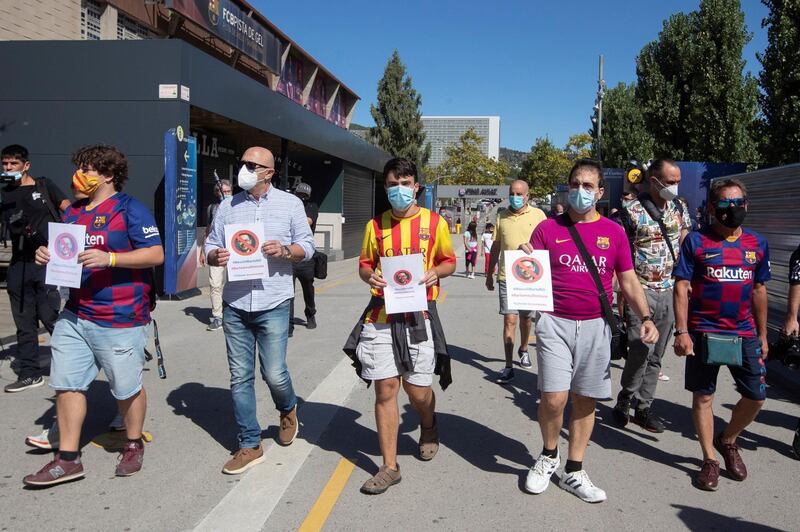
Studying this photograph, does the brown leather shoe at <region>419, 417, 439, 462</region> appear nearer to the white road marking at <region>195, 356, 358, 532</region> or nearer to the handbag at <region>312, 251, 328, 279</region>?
the white road marking at <region>195, 356, 358, 532</region>

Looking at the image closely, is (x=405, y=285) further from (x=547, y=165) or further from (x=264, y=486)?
(x=547, y=165)

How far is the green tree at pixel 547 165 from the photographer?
7100 centimetres

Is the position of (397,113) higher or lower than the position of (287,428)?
higher

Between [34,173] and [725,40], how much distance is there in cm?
2497

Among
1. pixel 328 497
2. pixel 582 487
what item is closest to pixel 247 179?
pixel 328 497

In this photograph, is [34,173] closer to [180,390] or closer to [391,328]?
[180,390]

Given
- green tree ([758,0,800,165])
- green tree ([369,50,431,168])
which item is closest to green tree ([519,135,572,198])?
green tree ([369,50,431,168])

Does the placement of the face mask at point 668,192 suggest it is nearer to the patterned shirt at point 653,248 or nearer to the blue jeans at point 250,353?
the patterned shirt at point 653,248

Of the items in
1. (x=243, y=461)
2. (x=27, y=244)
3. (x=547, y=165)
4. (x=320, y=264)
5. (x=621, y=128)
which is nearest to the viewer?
(x=243, y=461)

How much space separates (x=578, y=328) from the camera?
3824mm

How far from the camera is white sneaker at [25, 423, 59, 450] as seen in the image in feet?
Answer: 14.5

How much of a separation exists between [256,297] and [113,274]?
84 centimetres

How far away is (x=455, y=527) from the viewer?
3.47 meters

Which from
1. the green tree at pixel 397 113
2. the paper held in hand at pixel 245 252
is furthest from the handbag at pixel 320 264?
the green tree at pixel 397 113
